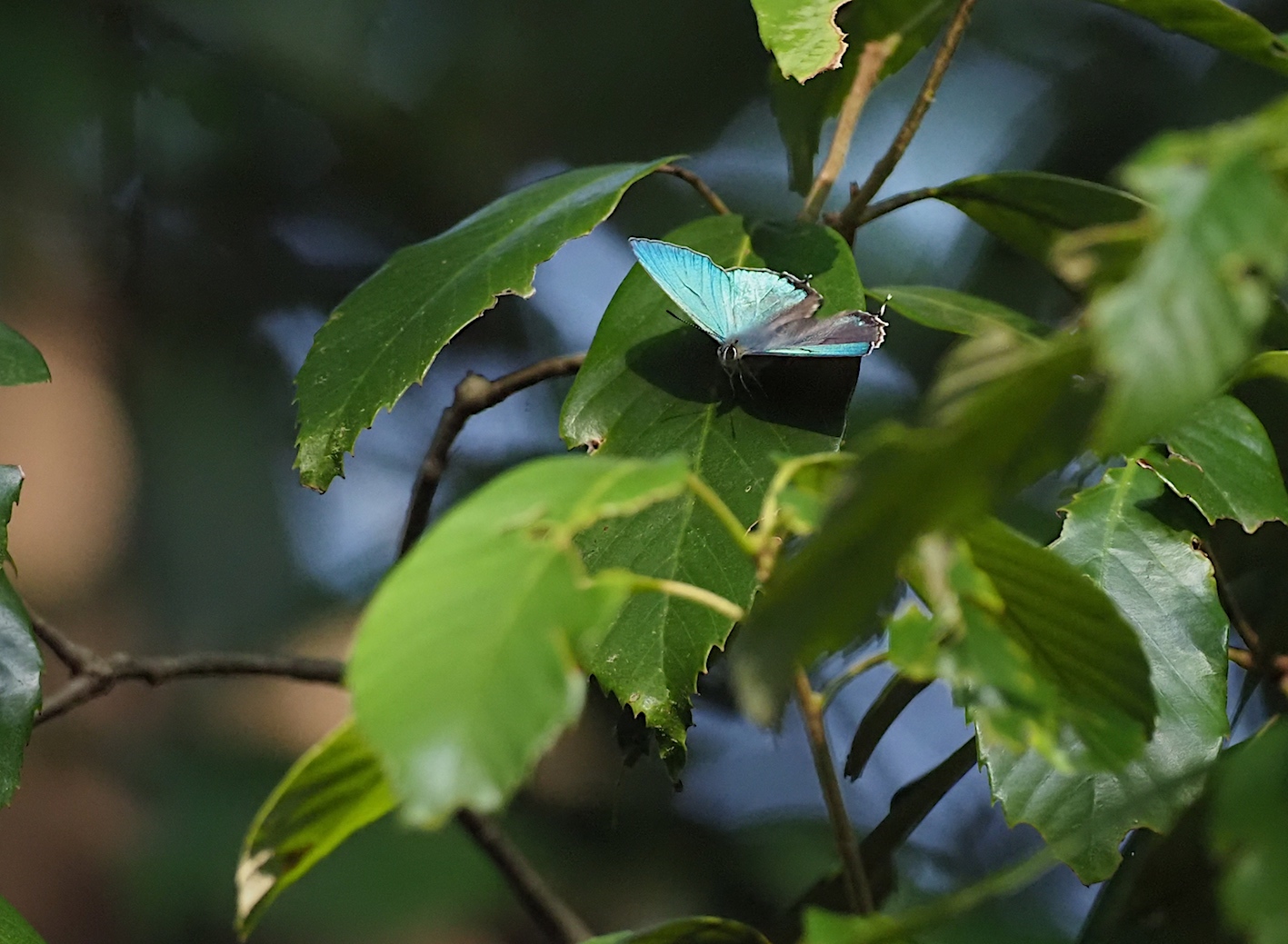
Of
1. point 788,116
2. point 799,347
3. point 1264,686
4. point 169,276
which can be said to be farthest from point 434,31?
point 1264,686

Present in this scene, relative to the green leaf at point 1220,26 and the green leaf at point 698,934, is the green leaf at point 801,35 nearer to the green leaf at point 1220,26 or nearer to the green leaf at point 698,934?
the green leaf at point 1220,26

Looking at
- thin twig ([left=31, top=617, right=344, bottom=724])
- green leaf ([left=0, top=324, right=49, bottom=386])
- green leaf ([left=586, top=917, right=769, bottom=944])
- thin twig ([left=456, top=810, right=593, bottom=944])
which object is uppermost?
green leaf ([left=0, top=324, right=49, bottom=386])

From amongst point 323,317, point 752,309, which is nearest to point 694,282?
point 752,309

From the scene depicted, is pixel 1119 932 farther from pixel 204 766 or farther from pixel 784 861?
pixel 204 766

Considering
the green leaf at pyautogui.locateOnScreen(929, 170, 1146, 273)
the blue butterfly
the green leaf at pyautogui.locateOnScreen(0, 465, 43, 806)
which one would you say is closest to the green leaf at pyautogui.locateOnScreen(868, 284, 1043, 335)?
the green leaf at pyautogui.locateOnScreen(929, 170, 1146, 273)

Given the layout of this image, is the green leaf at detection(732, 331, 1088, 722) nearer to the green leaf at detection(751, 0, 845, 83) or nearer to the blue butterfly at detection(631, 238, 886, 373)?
the blue butterfly at detection(631, 238, 886, 373)

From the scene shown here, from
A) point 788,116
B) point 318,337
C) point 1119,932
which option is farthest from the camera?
point 788,116
